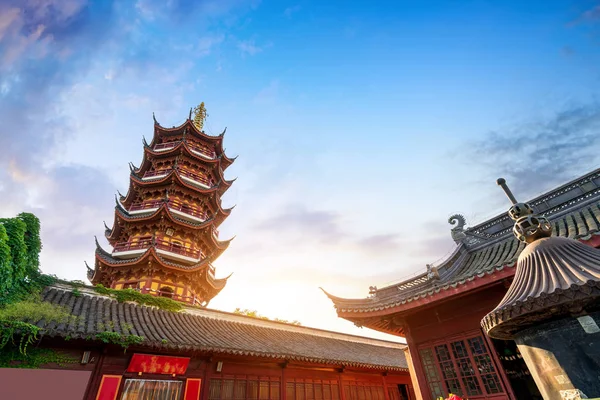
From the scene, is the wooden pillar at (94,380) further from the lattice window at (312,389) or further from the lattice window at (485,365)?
the lattice window at (485,365)

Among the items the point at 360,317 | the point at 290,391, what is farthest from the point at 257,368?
the point at 360,317

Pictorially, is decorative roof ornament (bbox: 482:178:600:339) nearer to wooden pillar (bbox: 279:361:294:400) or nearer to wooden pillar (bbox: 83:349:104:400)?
wooden pillar (bbox: 279:361:294:400)

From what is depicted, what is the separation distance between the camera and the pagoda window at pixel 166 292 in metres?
15.2

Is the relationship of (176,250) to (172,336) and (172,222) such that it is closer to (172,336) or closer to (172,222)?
(172,222)

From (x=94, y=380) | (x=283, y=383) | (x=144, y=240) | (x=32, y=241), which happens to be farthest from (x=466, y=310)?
(x=144, y=240)

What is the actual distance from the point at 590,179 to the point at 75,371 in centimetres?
1369

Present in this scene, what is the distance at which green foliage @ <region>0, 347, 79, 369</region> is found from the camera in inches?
266

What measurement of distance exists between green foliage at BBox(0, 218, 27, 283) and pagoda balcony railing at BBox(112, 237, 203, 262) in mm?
7125

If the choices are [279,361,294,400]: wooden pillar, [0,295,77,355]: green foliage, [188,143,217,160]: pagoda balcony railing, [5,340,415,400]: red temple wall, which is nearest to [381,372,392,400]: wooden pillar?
[5,340,415,400]: red temple wall

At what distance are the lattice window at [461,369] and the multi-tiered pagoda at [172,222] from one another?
12.5 metres

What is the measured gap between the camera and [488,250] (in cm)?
830

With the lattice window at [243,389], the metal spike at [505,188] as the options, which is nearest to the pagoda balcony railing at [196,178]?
the lattice window at [243,389]

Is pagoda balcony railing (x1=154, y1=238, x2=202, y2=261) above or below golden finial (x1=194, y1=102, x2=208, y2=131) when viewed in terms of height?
below

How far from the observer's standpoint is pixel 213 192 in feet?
67.8
